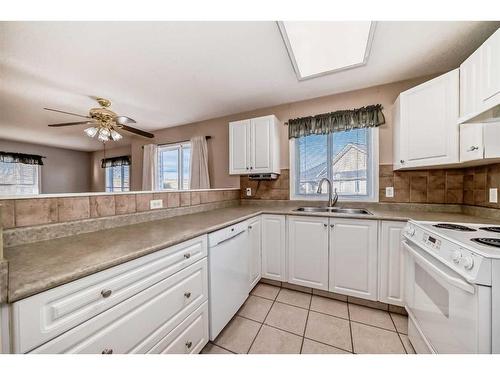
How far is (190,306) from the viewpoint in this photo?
107cm

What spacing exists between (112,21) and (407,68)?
8.10 feet

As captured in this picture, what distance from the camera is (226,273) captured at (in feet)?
4.50

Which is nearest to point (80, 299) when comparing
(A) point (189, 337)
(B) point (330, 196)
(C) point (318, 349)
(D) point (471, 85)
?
(A) point (189, 337)

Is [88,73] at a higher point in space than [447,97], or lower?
higher

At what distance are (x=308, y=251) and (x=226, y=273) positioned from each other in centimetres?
87

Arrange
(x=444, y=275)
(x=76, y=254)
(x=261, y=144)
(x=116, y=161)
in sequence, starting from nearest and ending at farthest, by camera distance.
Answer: (x=76, y=254)
(x=444, y=275)
(x=261, y=144)
(x=116, y=161)

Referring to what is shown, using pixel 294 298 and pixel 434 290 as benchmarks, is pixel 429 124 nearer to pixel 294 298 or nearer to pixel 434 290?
pixel 434 290

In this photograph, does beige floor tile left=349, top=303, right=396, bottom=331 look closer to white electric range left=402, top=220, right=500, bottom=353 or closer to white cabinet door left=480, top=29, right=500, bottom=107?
white electric range left=402, top=220, right=500, bottom=353

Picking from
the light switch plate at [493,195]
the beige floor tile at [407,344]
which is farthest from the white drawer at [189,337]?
the light switch plate at [493,195]

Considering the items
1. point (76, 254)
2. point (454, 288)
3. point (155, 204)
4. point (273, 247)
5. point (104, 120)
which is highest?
point (104, 120)

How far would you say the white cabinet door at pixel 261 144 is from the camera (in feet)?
7.51

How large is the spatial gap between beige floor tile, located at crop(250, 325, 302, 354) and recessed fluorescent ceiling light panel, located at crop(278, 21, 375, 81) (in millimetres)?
2148
